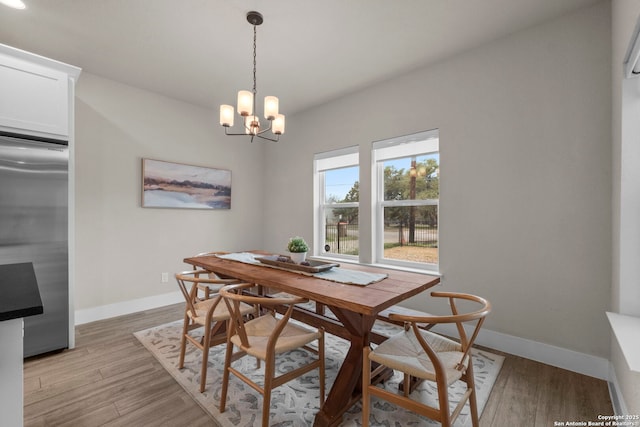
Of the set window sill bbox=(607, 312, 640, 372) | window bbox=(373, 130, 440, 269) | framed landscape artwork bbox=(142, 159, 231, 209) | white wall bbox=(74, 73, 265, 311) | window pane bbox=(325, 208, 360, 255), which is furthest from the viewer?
window pane bbox=(325, 208, 360, 255)

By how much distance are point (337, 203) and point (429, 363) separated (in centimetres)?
270

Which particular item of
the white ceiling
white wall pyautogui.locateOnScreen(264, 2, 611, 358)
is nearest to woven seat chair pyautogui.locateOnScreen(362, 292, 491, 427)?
white wall pyautogui.locateOnScreen(264, 2, 611, 358)

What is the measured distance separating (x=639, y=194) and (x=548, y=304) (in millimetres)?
1071

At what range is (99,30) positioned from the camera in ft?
7.94

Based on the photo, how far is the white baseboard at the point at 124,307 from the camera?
3143mm

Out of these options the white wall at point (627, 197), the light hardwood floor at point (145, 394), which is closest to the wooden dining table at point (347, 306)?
the light hardwood floor at point (145, 394)

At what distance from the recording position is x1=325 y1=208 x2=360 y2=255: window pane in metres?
3.75

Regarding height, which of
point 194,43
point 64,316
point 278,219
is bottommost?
point 64,316

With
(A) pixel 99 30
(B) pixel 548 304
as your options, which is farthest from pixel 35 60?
(B) pixel 548 304

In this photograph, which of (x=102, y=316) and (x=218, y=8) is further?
(x=102, y=316)

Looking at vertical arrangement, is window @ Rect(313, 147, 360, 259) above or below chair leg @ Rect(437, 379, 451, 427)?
above

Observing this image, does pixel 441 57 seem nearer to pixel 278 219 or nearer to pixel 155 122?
pixel 278 219

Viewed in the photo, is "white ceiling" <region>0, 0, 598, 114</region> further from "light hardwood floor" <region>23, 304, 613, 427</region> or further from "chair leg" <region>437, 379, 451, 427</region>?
"light hardwood floor" <region>23, 304, 613, 427</region>

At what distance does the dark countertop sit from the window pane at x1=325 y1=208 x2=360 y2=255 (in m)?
2.98
